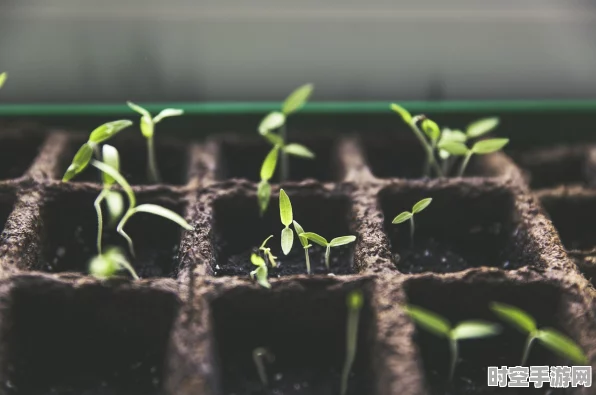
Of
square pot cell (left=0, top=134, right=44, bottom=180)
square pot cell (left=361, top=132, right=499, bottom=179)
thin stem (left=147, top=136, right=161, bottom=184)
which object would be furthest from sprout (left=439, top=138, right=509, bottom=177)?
square pot cell (left=0, top=134, right=44, bottom=180)

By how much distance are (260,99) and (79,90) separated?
1.05 feet

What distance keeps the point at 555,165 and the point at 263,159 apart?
52cm

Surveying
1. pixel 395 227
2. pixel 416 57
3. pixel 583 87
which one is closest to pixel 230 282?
pixel 395 227

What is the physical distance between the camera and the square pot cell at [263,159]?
124 centimetres

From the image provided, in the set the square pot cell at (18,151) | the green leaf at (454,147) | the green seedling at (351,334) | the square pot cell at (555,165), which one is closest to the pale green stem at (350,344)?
the green seedling at (351,334)

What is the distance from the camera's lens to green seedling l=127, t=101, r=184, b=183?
107 cm

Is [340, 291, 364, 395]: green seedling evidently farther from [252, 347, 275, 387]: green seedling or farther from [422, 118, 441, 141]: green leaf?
[422, 118, 441, 141]: green leaf

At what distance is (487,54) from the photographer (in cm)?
128

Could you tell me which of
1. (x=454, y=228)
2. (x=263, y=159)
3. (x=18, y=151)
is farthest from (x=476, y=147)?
(x=18, y=151)

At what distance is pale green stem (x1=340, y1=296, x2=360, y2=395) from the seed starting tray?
0.01 m

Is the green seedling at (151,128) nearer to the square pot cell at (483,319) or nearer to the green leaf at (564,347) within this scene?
the square pot cell at (483,319)

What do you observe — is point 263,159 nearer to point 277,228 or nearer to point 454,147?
point 277,228

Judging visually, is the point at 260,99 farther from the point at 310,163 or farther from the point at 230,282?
the point at 230,282

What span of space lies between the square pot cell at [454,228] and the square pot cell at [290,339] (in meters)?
0.19
